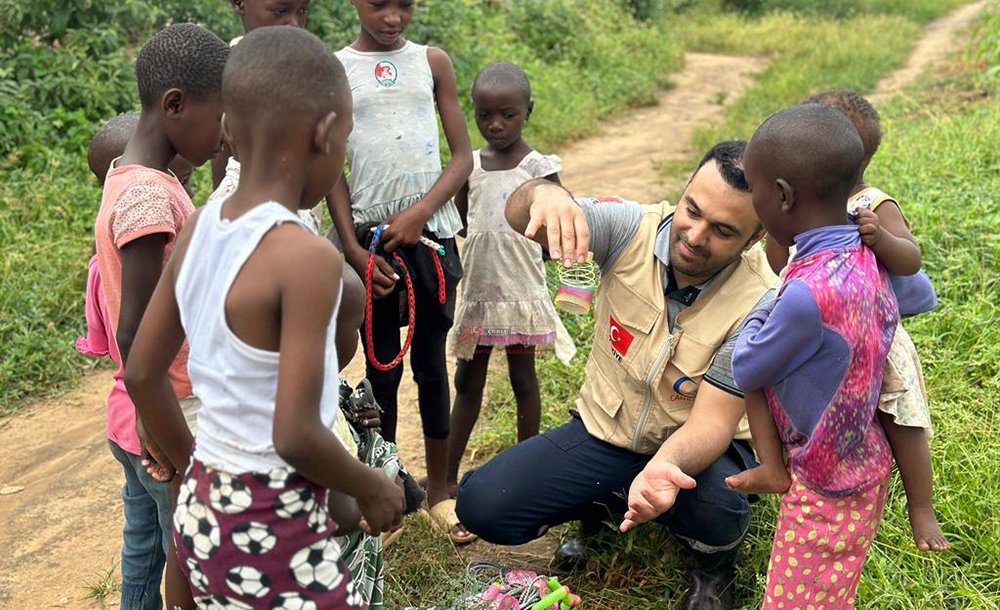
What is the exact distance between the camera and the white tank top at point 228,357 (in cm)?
157

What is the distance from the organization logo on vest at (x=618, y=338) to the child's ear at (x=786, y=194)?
828 mm

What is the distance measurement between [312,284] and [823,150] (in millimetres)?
1025

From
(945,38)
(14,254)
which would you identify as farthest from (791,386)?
(945,38)

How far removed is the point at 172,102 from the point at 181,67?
76mm

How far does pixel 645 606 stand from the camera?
2.82m

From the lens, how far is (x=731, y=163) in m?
2.51

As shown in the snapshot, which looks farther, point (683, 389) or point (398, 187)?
point (398, 187)

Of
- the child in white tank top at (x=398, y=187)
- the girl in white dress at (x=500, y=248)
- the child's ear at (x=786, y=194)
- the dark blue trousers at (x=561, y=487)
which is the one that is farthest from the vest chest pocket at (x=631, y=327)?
the child's ear at (x=786, y=194)

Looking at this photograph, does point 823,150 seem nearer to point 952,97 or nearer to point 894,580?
point 894,580

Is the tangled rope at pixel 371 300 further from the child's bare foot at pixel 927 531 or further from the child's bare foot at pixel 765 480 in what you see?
the child's bare foot at pixel 927 531

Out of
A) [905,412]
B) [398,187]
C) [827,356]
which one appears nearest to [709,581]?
[905,412]

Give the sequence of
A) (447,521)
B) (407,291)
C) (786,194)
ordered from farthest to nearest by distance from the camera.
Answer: (447,521), (407,291), (786,194)

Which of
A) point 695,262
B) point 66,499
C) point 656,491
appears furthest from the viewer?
point 66,499

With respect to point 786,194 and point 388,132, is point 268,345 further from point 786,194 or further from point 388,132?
point 388,132
